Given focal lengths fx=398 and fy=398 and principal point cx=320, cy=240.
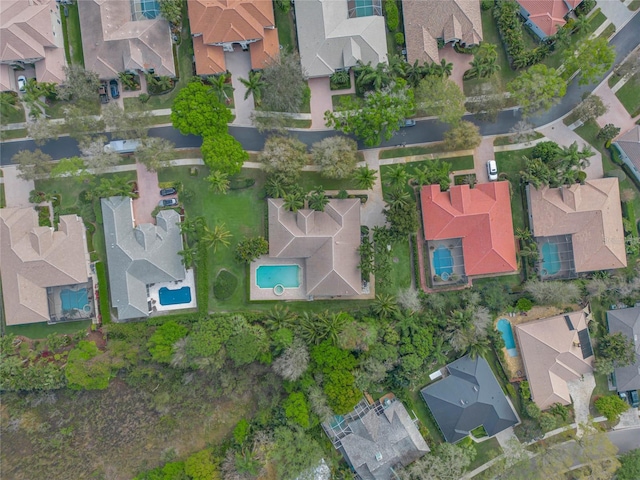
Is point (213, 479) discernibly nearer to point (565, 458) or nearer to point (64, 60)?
point (565, 458)

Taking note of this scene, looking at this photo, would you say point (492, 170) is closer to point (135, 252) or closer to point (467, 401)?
point (467, 401)

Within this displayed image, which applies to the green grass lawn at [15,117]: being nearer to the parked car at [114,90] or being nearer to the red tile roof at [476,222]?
the parked car at [114,90]

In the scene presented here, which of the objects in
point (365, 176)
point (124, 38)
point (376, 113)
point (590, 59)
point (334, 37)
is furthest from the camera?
point (334, 37)

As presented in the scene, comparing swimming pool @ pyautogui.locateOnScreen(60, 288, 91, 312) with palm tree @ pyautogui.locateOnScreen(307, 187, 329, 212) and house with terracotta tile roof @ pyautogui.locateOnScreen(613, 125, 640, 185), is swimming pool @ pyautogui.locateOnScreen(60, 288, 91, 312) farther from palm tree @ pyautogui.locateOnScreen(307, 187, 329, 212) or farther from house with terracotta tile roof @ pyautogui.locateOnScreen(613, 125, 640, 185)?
house with terracotta tile roof @ pyautogui.locateOnScreen(613, 125, 640, 185)

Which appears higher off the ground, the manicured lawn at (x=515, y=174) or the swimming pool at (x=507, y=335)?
the manicured lawn at (x=515, y=174)

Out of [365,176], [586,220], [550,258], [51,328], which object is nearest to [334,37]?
[365,176]

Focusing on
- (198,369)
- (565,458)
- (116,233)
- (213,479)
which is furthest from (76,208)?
(565,458)

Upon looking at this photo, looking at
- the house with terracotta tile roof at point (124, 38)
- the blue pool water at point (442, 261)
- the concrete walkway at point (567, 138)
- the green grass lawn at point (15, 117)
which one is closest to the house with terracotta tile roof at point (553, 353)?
the blue pool water at point (442, 261)
